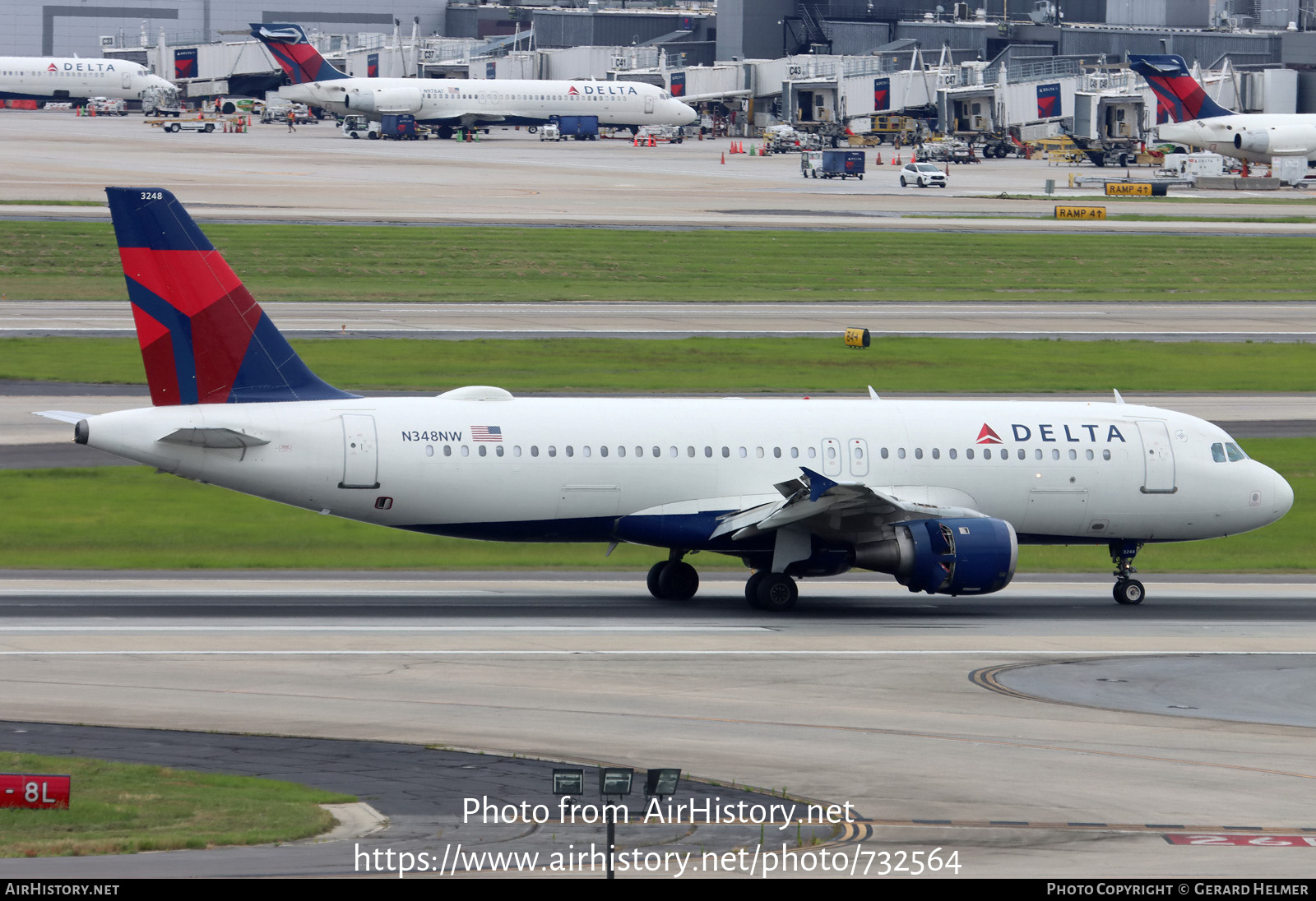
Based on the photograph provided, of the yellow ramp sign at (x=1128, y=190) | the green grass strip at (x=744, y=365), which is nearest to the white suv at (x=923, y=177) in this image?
the yellow ramp sign at (x=1128, y=190)

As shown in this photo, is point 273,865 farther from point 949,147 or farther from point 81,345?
point 949,147

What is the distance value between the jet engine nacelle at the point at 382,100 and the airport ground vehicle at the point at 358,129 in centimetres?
227

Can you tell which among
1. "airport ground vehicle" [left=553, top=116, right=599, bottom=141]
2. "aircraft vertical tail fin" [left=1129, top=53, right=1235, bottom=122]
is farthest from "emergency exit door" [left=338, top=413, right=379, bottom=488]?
"airport ground vehicle" [left=553, top=116, right=599, bottom=141]

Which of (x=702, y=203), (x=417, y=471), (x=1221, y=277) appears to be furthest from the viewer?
(x=702, y=203)

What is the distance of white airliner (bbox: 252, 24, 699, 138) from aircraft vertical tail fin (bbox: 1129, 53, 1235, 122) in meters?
53.6

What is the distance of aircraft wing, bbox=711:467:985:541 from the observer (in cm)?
3209

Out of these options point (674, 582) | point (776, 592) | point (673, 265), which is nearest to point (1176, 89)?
point (673, 265)

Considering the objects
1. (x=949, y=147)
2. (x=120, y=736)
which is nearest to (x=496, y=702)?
(x=120, y=736)

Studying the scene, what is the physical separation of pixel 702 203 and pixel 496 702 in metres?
87.1

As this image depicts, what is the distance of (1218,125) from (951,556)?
113068mm

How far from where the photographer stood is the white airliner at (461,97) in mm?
162375

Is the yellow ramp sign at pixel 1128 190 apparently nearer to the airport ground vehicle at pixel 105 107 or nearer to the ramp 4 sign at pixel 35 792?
the airport ground vehicle at pixel 105 107

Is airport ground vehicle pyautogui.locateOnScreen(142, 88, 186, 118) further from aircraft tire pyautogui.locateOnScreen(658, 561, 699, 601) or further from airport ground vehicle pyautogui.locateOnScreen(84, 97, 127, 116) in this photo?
aircraft tire pyautogui.locateOnScreen(658, 561, 699, 601)
